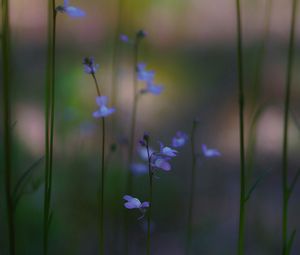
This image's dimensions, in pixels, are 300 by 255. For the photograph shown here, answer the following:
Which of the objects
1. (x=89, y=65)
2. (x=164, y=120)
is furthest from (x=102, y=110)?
(x=164, y=120)

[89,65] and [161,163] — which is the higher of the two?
[89,65]

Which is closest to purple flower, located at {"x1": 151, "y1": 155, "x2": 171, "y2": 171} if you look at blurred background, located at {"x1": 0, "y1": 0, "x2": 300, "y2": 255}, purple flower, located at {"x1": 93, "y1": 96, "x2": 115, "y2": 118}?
purple flower, located at {"x1": 93, "y1": 96, "x2": 115, "y2": 118}

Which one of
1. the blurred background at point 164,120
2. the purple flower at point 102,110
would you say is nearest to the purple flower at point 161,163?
the purple flower at point 102,110

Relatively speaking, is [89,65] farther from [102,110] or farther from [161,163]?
[161,163]

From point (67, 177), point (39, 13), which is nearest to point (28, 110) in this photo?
point (67, 177)

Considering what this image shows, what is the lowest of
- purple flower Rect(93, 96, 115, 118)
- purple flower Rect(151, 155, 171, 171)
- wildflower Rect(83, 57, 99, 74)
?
purple flower Rect(151, 155, 171, 171)

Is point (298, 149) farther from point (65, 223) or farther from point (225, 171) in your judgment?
point (65, 223)

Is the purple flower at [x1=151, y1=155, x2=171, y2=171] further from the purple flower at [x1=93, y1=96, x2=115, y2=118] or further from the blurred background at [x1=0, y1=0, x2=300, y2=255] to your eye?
the blurred background at [x1=0, y1=0, x2=300, y2=255]

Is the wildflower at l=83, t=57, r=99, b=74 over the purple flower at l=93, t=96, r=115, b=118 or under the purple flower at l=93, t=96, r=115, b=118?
over
